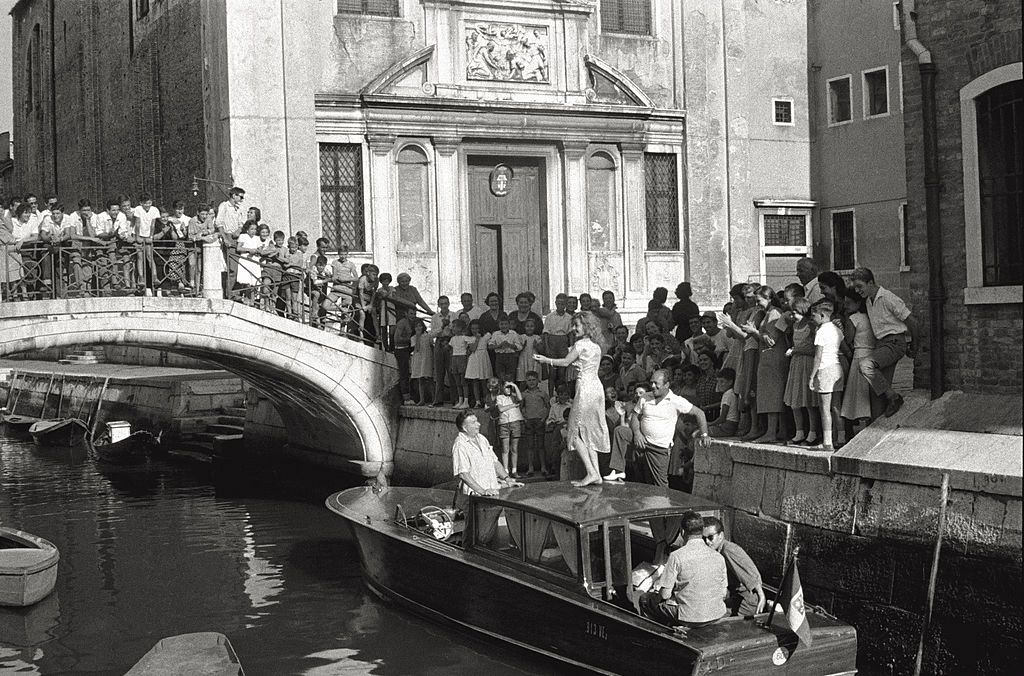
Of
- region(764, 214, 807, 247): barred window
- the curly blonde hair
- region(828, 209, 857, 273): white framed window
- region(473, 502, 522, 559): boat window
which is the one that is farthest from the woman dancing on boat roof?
region(828, 209, 857, 273): white framed window

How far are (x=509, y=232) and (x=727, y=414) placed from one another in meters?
9.21

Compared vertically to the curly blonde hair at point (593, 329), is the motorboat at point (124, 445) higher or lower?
lower

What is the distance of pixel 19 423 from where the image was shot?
32062 millimetres

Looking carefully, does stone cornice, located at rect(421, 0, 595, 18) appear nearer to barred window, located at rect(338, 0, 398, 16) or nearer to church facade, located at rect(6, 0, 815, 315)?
church facade, located at rect(6, 0, 815, 315)

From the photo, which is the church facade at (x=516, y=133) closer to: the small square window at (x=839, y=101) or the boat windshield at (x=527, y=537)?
the small square window at (x=839, y=101)

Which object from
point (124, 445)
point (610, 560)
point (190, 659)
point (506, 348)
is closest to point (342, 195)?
point (506, 348)

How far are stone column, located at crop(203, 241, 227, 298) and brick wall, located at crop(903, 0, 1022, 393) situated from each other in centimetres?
905

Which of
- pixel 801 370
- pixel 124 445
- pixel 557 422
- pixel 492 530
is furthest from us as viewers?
pixel 124 445

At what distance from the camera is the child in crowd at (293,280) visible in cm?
1745

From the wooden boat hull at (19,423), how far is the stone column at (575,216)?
54.7 ft

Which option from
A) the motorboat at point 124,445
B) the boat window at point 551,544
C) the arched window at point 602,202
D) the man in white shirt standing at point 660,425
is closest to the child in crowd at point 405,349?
the arched window at point 602,202

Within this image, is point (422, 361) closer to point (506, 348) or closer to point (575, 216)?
point (506, 348)

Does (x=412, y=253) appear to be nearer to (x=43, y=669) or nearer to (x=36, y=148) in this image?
(x=43, y=669)

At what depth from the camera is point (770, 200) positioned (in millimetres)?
22703
